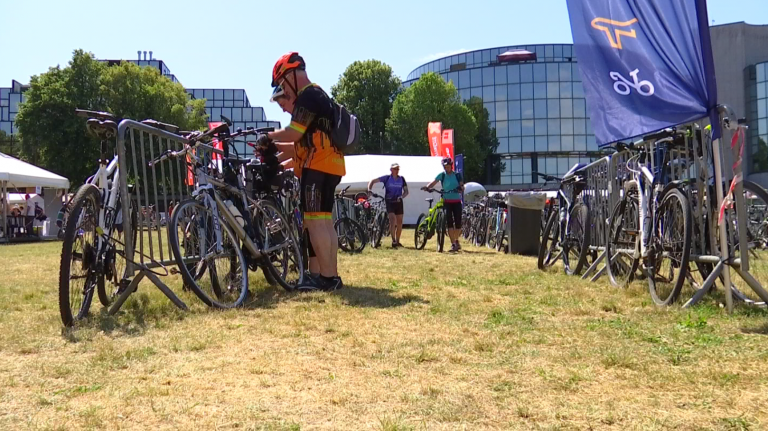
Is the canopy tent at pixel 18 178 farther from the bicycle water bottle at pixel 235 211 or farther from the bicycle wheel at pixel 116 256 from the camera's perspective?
the bicycle wheel at pixel 116 256

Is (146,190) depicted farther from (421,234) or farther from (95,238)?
(421,234)

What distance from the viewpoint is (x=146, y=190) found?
482 centimetres

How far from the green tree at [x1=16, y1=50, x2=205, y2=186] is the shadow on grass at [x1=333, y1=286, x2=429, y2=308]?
35636 mm

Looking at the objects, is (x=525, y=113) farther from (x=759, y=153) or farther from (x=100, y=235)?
(x=100, y=235)

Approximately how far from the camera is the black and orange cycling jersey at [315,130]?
5.32 meters

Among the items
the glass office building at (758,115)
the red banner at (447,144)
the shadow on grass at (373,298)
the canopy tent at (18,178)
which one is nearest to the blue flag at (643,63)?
the shadow on grass at (373,298)

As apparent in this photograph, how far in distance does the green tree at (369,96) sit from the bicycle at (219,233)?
155ft

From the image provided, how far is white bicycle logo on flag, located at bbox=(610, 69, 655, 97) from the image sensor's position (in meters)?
4.48

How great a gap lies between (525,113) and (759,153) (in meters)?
21.0

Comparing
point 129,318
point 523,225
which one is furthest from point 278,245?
point 523,225

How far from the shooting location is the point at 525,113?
60719 mm

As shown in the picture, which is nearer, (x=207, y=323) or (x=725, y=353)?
(x=725, y=353)

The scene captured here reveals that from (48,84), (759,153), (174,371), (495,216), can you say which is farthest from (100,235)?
(759,153)

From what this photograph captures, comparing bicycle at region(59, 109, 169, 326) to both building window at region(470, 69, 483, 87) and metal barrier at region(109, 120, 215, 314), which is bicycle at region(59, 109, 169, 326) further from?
building window at region(470, 69, 483, 87)
